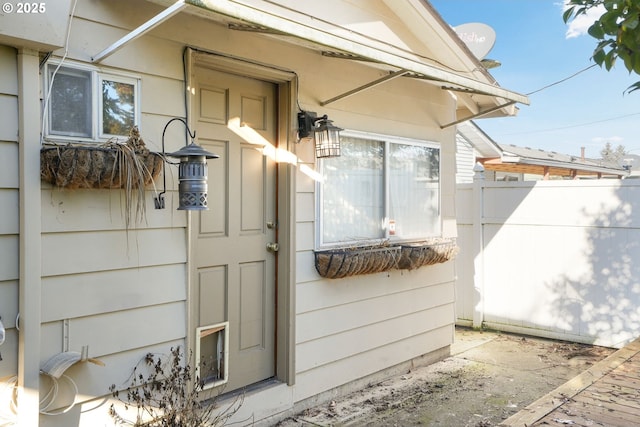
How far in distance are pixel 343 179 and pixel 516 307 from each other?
3191 millimetres

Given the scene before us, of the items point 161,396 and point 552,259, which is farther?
point 552,259

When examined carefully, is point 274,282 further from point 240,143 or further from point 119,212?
point 119,212

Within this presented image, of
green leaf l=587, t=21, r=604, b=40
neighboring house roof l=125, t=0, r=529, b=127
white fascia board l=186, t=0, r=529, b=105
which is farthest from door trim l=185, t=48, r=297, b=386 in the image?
green leaf l=587, t=21, r=604, b=40

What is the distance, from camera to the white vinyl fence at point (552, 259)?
17.0ft

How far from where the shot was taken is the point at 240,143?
Answer: 331 cm

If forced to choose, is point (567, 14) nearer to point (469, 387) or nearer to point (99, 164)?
point (99, 164)

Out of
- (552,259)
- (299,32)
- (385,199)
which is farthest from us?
(552,259)

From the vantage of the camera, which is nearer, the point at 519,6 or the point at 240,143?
the point at 240,143

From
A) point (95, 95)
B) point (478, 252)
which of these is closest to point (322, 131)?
point (95, 95)

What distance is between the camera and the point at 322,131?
11.5 feet

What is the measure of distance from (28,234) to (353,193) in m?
2.44

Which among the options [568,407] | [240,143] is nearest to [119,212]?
[240,143]

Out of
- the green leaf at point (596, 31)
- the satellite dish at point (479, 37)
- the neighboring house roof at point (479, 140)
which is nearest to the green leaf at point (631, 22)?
the green leaf at point (596, 31)

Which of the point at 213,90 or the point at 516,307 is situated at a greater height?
the point at 213,90
